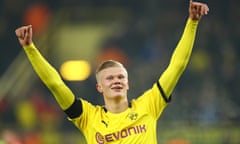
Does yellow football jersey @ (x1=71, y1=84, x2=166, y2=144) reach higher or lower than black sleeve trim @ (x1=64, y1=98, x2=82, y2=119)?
lower

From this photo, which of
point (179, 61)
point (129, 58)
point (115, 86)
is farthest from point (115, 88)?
point (129, 58)

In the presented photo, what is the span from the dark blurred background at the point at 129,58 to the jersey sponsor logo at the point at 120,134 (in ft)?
19.9

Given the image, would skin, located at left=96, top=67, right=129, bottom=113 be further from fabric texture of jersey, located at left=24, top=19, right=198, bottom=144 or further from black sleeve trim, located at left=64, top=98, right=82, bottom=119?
black sleeve trim, located at left=64, top=98, right=82, bottom=119

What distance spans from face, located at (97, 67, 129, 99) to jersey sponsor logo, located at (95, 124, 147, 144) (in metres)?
0.26

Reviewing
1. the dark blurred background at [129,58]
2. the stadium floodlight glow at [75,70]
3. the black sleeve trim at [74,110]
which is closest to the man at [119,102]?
the black sleeve trim at [74,110]

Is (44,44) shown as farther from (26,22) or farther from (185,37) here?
(185,37)

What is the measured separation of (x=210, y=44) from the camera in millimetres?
12883

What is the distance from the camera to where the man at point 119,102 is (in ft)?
19.2

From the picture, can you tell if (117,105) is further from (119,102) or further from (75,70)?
(75,70)

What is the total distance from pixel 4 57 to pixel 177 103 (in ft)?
9.67

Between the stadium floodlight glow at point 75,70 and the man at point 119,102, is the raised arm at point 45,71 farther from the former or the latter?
the stadium floodlight glow at point 75,70

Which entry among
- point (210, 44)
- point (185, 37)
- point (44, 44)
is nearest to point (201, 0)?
point (210, 44)

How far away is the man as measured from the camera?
5.87 metres

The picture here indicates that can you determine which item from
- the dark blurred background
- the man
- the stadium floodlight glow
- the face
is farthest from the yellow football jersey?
the stadium floodlight glow
